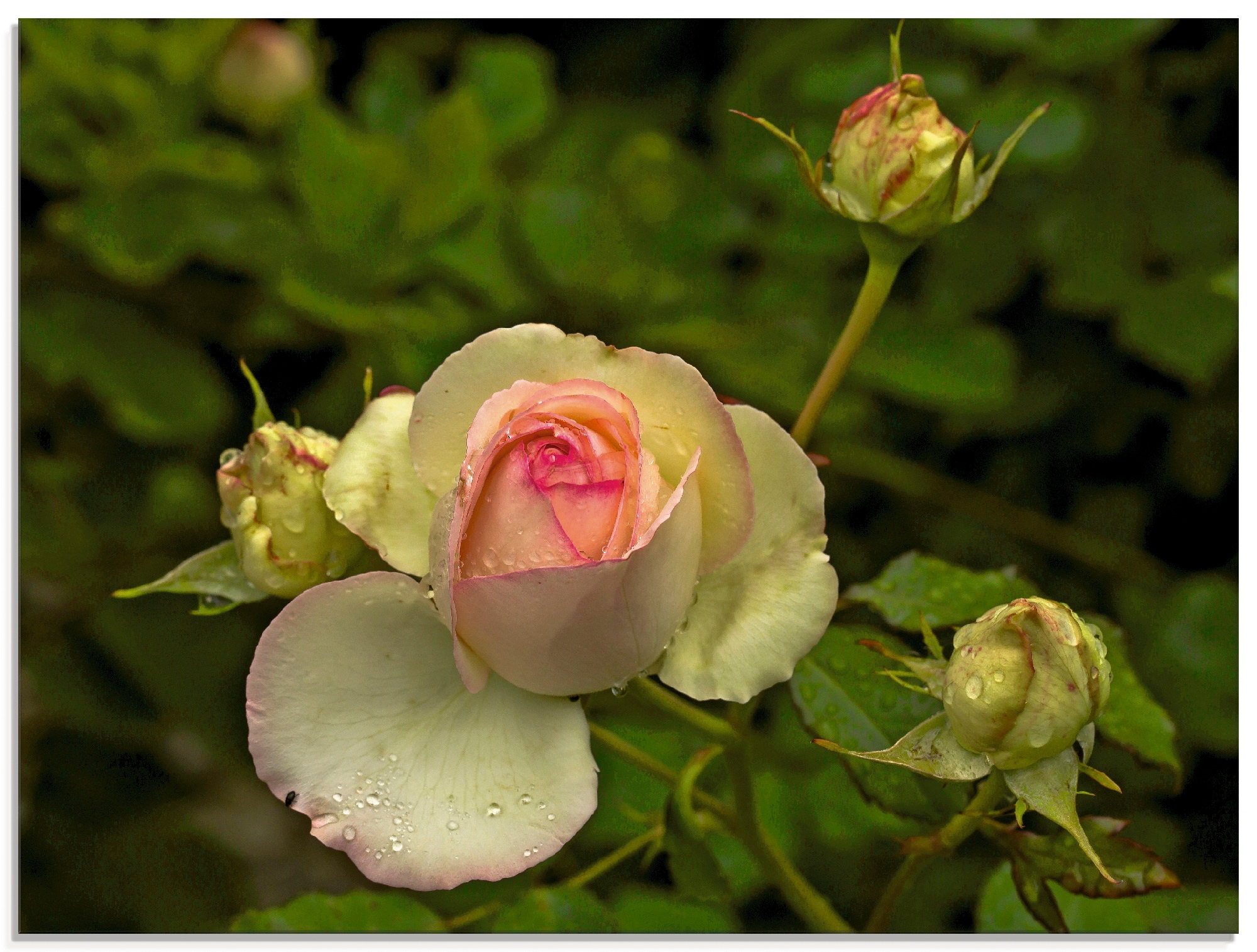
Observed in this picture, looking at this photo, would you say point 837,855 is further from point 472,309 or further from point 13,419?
point 13,419

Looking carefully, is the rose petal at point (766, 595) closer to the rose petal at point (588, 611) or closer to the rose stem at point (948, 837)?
the rose petal at point (588, 611)

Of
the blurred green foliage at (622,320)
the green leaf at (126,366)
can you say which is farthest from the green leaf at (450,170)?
the green leaf at (126,366)

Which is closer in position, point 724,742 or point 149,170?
point 724,742

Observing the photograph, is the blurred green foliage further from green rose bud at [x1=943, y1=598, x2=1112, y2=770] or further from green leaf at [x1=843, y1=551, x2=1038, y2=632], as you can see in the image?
green rose bud at [x1=943, y1=598, x2=1112, y2=770]

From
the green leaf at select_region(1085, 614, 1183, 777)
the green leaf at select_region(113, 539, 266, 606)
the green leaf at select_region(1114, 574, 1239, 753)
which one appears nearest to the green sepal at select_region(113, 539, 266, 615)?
the green leaf at select_region(113, 539, 266, 606)

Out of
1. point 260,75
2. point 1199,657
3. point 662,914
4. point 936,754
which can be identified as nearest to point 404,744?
point 936,754

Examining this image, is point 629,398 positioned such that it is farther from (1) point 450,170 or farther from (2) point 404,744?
(1) point 450,170
